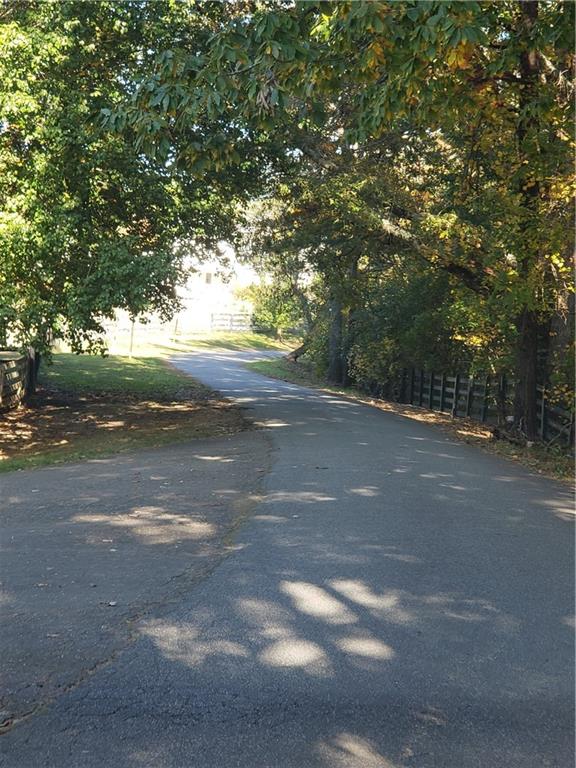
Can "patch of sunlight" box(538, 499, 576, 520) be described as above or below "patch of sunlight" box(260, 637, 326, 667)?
below

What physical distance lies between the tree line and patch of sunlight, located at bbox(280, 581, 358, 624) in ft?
14.4

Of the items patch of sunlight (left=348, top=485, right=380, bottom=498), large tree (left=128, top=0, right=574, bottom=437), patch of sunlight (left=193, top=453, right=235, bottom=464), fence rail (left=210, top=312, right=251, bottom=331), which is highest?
large tree (left=128, top=0, right=574, bottom=437)

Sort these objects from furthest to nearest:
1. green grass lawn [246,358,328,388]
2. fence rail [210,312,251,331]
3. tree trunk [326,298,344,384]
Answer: fence rail [210,312,251,331]
green grass lawn [246,358,328,388]
tree trunk [326,298,344,384]

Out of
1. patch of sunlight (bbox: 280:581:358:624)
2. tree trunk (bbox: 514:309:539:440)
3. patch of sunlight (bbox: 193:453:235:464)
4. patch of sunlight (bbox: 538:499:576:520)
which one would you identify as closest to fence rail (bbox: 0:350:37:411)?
patch of sunlight (bbox: 193:453:235:464)

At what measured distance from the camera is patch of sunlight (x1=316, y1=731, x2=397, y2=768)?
2.98m

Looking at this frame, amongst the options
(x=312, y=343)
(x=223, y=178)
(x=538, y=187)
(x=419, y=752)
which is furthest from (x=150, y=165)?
(x=312, y=343)

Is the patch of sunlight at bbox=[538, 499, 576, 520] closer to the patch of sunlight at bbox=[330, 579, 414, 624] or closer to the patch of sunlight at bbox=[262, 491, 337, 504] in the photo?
the patch of sunlight at bbox=[262, 491, 337, 504]

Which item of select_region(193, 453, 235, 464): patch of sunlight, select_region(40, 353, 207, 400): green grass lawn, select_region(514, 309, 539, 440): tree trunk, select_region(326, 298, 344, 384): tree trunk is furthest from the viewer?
select_region(326, 298, 344, 384): tree trunk

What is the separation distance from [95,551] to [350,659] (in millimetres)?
2774

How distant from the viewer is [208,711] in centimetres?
332

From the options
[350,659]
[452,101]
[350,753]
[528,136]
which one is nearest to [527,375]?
[528,136]

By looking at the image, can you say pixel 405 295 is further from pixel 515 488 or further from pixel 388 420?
pixel 515 488

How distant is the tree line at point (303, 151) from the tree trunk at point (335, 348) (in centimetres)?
943

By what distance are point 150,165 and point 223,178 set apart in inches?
86.9
